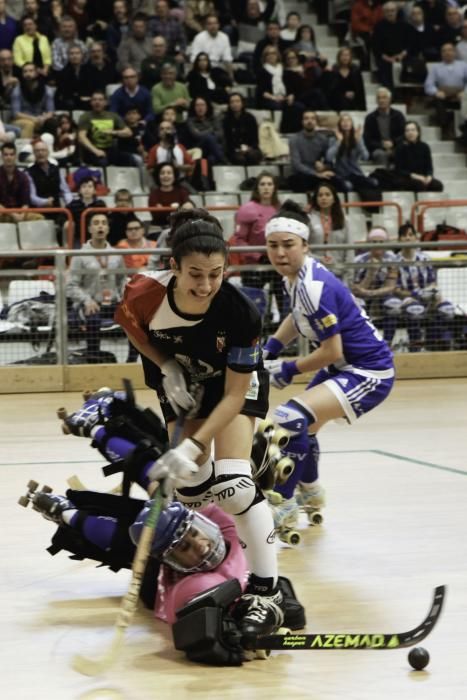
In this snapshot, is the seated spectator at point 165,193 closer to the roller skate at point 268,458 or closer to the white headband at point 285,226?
the white headband at point 285,226

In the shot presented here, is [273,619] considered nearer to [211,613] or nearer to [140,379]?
[211,613]

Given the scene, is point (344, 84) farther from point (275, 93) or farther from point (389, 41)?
point (389, 41)

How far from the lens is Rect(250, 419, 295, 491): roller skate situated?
182 inches

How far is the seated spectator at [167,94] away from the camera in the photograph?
1418 centimetres

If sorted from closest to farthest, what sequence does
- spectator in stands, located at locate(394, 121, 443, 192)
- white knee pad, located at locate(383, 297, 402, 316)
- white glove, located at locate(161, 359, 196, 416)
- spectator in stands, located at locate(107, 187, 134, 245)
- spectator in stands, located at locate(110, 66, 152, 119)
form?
white glove, located at locate(161, 359, 196, 416) → white knee pad, located at locate(383, 297, 402, 316) → spectator in stands, located at locate(107, 187, 134, 245) → spectator in stands, located at locate(110, 66, 152, 119) → spectator in stands, located at locate(394, 121, 443, 192)

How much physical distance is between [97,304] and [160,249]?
0.74 meters

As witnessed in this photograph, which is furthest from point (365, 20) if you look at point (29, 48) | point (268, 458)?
point (268, 458)

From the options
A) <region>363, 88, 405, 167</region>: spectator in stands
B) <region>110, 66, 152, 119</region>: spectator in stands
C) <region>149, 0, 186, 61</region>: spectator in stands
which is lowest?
<region>363, 88, 405, 167</region>: spectator in stands

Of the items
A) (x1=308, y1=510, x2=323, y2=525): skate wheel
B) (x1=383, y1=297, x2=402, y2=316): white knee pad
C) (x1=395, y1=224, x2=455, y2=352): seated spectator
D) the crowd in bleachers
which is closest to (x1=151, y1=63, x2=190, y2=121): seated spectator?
the crowd in bleachers

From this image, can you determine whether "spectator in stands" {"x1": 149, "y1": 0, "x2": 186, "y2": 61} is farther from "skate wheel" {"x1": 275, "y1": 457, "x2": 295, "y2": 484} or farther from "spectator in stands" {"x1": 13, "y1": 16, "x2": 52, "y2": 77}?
"skate wheel" {"x1": 275, "y1": 457, "x2": 295, "y2": 484}

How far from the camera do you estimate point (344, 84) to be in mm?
15531

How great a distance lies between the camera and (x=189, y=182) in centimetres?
1322

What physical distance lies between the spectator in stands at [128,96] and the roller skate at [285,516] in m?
9.05

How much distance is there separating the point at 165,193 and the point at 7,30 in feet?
10.9
